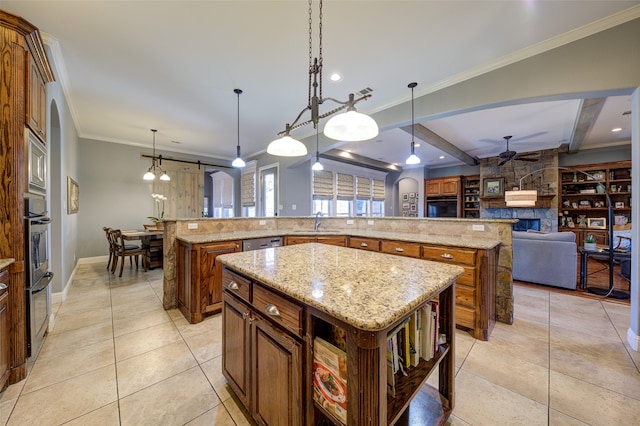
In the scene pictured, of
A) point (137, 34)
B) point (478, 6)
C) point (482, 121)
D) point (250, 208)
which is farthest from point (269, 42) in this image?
point (250, 208)

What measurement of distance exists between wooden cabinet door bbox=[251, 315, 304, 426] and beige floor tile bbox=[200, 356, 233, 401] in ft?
1.54

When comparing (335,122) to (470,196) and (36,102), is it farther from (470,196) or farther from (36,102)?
(470,196)

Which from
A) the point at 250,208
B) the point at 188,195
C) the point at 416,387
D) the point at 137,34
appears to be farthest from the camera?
the point at 250,208

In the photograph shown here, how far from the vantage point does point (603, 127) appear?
467 cm

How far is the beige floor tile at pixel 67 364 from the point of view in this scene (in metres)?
1.69

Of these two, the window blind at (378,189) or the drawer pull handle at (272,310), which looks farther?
the window blind at (378,189)

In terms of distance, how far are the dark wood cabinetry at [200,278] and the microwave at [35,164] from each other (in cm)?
124

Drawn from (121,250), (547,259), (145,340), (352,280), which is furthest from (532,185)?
(121,250)

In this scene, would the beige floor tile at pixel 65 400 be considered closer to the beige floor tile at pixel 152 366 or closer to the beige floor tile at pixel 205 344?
the beige floor tile at pixel 152 366

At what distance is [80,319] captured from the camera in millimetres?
2621

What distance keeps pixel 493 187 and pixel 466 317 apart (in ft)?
21.0

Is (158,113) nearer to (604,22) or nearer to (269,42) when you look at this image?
(269,42)

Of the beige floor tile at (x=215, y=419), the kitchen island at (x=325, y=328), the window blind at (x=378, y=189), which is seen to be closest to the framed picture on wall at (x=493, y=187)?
the window blind at (x=378, y=189)

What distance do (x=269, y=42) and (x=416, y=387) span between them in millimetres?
2915
